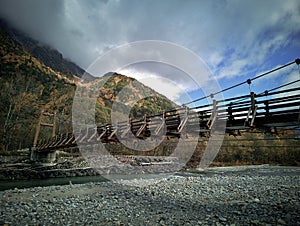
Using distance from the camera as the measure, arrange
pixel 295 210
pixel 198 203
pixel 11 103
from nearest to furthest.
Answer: pixel 295 210, pixel 198 203, pixel 11 103

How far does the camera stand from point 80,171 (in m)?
19.3

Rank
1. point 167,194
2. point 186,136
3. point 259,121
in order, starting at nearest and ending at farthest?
1. point 259,121
2. point 167,194
3. point 186,136

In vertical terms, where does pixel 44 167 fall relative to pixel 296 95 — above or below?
below

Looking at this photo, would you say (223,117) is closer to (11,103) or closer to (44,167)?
(44,167)

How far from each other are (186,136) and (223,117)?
2.73 metres

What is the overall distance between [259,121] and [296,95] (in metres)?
1.83

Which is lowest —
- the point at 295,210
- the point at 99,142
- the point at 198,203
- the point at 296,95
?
the point at 198,203

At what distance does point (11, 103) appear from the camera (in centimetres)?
2698

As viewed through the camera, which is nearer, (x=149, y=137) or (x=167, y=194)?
(x=167, y=194)

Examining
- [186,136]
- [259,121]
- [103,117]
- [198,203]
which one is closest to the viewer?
[198,203]

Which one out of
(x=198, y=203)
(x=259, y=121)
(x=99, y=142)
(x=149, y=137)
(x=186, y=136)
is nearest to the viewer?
(x=198, y=203)

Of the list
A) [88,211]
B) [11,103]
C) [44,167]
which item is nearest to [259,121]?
[88,211]

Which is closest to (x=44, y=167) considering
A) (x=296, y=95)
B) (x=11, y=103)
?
(x=11, y=103)

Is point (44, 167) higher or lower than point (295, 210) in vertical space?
lower
